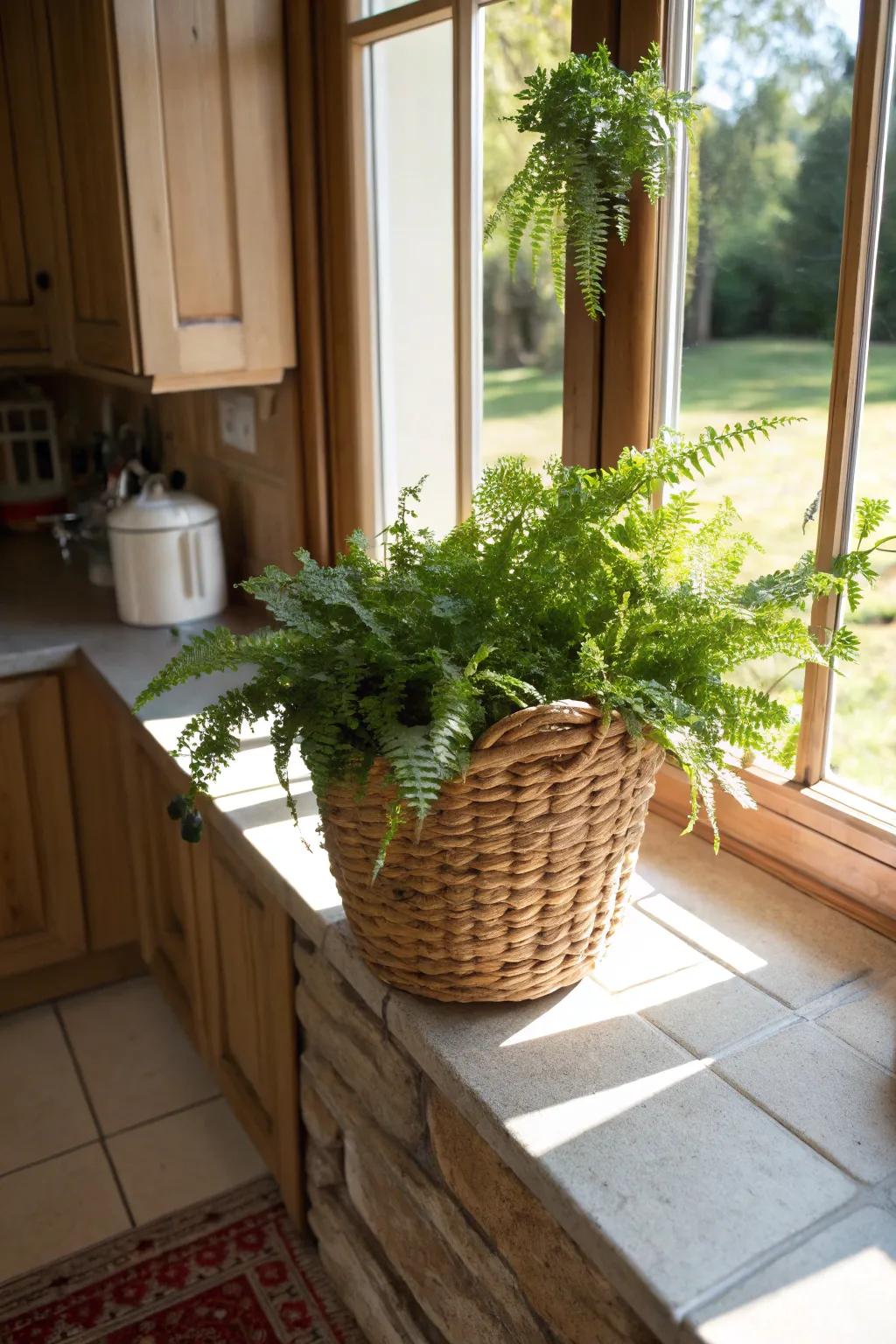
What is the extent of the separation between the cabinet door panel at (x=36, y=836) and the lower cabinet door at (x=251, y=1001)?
20.5 inches

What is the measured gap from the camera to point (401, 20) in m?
1.66

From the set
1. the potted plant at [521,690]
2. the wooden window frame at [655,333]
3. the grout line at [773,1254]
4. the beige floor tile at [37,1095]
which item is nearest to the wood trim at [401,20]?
the wooden window frame at [655,333]

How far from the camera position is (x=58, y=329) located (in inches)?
94.3

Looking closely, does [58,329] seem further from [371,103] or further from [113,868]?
[113,868]

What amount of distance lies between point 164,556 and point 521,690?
1378mm

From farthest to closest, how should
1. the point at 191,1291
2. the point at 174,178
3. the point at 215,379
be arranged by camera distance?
the point at 215,379 → the point at 174,178 → the point at 191,1291

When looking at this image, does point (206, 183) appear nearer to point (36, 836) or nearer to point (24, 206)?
point (24, 206)

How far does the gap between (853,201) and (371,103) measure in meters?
1.00

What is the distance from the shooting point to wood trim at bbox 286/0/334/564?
1888 millimetres

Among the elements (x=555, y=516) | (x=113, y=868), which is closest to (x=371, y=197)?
(x=555, y=516)

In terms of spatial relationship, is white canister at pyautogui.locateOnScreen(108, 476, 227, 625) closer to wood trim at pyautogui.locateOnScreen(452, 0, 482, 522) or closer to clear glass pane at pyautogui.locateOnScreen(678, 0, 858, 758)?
wood trim at pyautogui.locateOnScreen(452, 0, 482, 522)

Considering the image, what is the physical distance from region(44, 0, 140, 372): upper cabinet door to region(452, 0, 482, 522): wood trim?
59 centimetres

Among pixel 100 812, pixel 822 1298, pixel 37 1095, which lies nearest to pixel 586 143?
pixel 822 1298

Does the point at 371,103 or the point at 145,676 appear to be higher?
the point at 371,103
